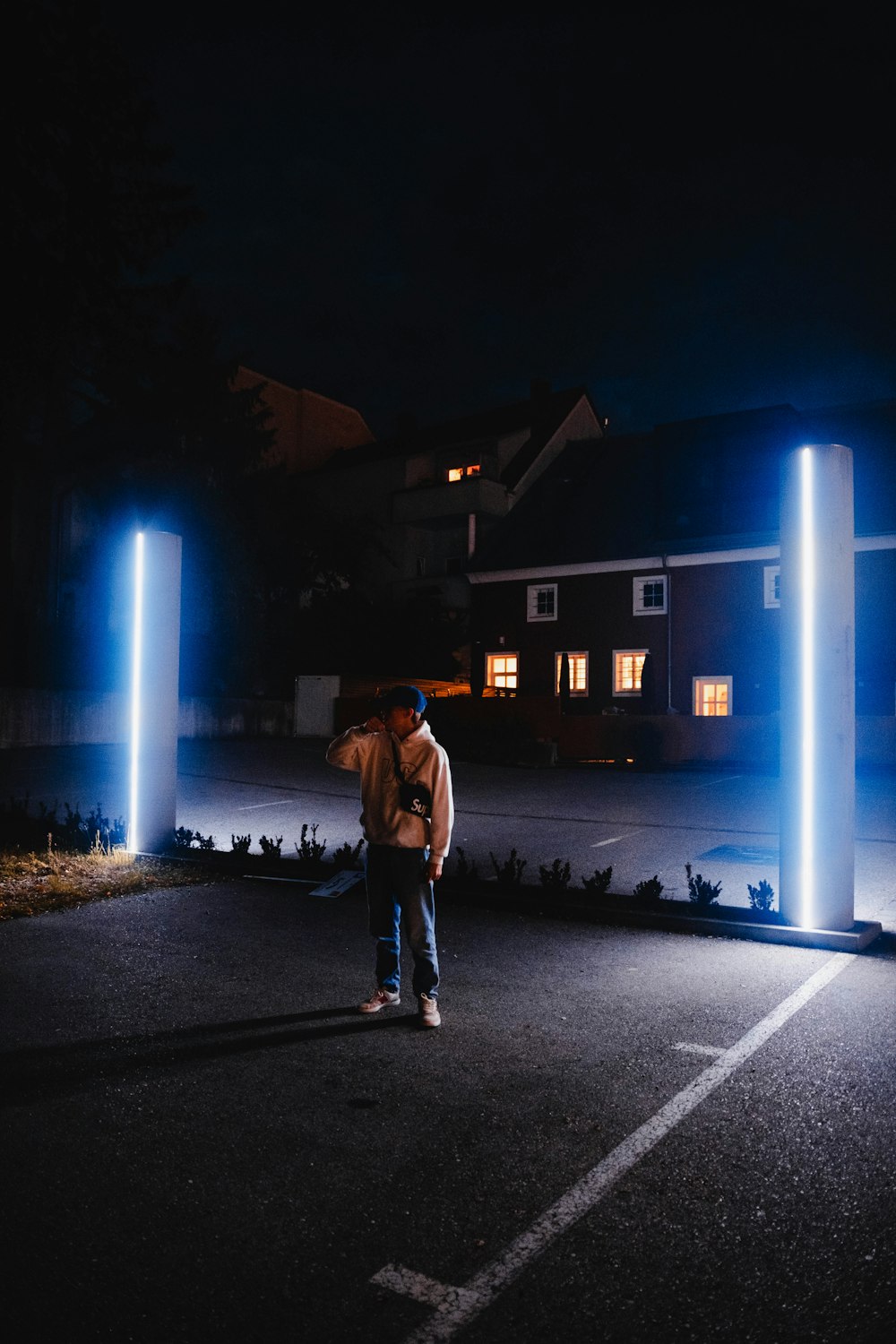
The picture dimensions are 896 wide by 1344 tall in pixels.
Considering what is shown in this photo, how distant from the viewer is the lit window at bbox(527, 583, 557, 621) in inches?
1326

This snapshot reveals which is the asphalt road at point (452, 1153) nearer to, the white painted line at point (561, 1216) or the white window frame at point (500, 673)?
the white painted line at point (561, 1216)

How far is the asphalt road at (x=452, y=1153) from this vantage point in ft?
10.1

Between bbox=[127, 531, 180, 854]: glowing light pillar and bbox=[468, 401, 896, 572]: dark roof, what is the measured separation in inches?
856

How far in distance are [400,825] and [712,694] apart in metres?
26.0

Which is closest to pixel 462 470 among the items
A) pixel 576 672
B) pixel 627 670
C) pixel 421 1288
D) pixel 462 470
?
pixel 462 470

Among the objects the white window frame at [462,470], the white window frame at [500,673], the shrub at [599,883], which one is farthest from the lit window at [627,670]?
the shrub at [599,883]

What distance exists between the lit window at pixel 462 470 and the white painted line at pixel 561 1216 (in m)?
36.4

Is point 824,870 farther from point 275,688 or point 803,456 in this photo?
point 275,688

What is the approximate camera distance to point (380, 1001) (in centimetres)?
603

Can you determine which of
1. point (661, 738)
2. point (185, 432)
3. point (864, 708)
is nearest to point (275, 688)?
point (185, 432)

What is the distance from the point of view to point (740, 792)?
1850 centimetres

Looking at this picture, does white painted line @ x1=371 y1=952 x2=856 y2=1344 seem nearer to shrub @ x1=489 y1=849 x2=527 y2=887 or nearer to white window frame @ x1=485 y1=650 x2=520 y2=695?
shrub @ x1=489 y1=849 x2=527 y2=887

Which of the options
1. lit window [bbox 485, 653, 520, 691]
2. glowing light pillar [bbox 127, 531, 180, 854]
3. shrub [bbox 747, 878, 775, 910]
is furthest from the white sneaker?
lit window [bbox 485, 653, 520, 691]

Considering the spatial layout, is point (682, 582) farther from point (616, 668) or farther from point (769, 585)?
point (616, 668)
